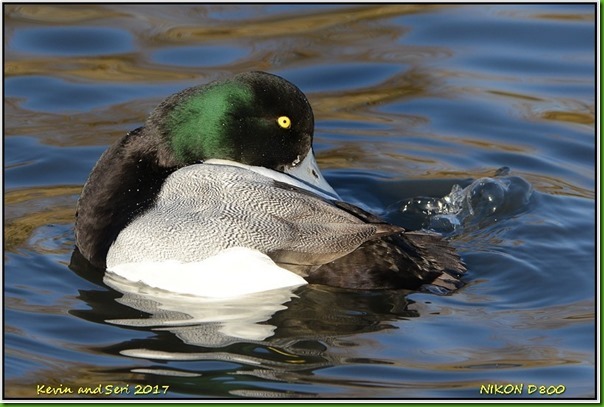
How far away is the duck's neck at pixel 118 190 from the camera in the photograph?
6.11m

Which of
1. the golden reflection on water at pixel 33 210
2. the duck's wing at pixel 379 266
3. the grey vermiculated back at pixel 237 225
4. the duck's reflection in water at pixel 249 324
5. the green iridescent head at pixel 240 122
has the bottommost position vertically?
the duck's reflection in water at pixel 249 324

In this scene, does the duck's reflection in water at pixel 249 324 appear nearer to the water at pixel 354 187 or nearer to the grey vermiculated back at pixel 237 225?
the water at pixel 354 187

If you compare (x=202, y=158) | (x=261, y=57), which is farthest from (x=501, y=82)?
(x=202, y=158)

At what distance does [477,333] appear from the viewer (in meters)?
5.54

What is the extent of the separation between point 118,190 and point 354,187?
1989mm

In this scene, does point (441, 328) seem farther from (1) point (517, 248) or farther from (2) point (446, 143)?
(2) point (446, 143)

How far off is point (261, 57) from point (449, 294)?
4400mm

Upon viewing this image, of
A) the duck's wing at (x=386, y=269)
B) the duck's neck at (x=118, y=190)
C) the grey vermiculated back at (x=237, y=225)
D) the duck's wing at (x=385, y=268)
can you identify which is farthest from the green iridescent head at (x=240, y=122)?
the duck's wing at (x=386, y=269)

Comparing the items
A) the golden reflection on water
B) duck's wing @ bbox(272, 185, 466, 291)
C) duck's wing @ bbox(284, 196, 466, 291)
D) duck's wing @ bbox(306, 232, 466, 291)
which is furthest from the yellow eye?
the golden reflection on water

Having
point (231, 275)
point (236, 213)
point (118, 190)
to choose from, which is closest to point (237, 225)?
point (236, 213)

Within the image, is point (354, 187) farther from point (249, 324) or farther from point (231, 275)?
point (249, 324)

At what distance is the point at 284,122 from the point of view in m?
6.39

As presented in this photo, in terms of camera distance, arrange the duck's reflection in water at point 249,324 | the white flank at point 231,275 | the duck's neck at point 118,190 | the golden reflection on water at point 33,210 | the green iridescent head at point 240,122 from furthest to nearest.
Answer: the golden reflection on water at point 33,210 → the green iridescent head at point 240,122 → the duck's neck at point 118,190 → the white flank at point 231,275 → the duck's reflection in water at point 249,324

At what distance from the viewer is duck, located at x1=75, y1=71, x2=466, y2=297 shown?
5.70m
